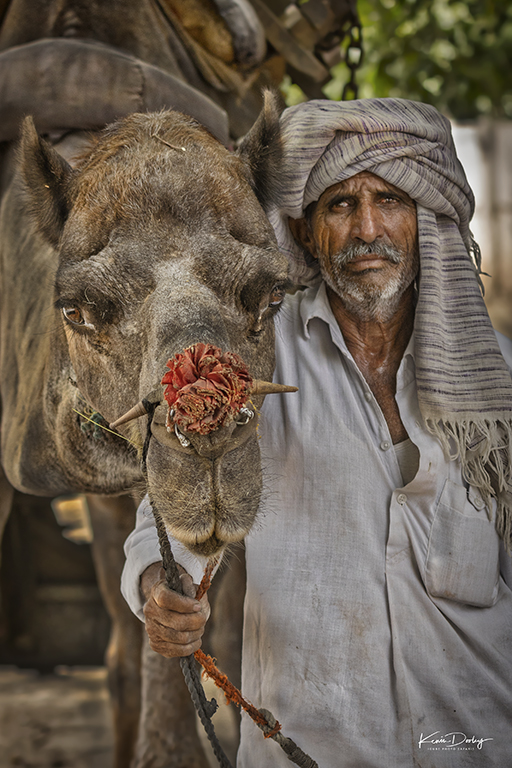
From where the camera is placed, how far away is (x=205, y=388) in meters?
1.21

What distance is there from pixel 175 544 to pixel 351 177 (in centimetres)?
111

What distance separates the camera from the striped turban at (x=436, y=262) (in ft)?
6.07

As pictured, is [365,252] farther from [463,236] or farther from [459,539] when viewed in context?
[459,539]

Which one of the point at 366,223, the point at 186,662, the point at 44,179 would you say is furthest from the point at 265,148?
the point at 186,662

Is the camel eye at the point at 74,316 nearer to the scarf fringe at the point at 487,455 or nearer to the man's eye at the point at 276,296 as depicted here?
the man's eye at the point at 276,296

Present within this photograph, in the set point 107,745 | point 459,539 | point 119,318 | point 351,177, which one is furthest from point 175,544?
point 107,745

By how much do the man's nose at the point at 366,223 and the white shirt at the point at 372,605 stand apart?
330 mm

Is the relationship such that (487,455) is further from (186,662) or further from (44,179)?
(44,179)

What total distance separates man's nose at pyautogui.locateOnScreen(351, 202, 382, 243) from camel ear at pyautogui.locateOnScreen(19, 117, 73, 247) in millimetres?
787

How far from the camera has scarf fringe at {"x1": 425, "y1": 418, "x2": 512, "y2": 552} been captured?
183 cm

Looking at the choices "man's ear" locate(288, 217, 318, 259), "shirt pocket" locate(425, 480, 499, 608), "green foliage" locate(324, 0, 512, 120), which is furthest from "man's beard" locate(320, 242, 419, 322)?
"green foliage" locate(324, 0, 512, 120)

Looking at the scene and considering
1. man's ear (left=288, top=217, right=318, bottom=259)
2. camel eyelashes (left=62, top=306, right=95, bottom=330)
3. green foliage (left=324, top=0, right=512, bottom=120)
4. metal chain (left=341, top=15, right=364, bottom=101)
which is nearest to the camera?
camel eyelashes (left=62, top=306, right=95, bottom=330)

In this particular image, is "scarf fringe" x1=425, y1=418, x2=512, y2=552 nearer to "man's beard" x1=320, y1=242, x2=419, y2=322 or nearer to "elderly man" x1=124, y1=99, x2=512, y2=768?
"elderly man" x1=124, y1=99, x2=512, y2=768

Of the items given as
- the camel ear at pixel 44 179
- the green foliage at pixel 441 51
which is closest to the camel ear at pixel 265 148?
the camel ear at pixel 44 179
